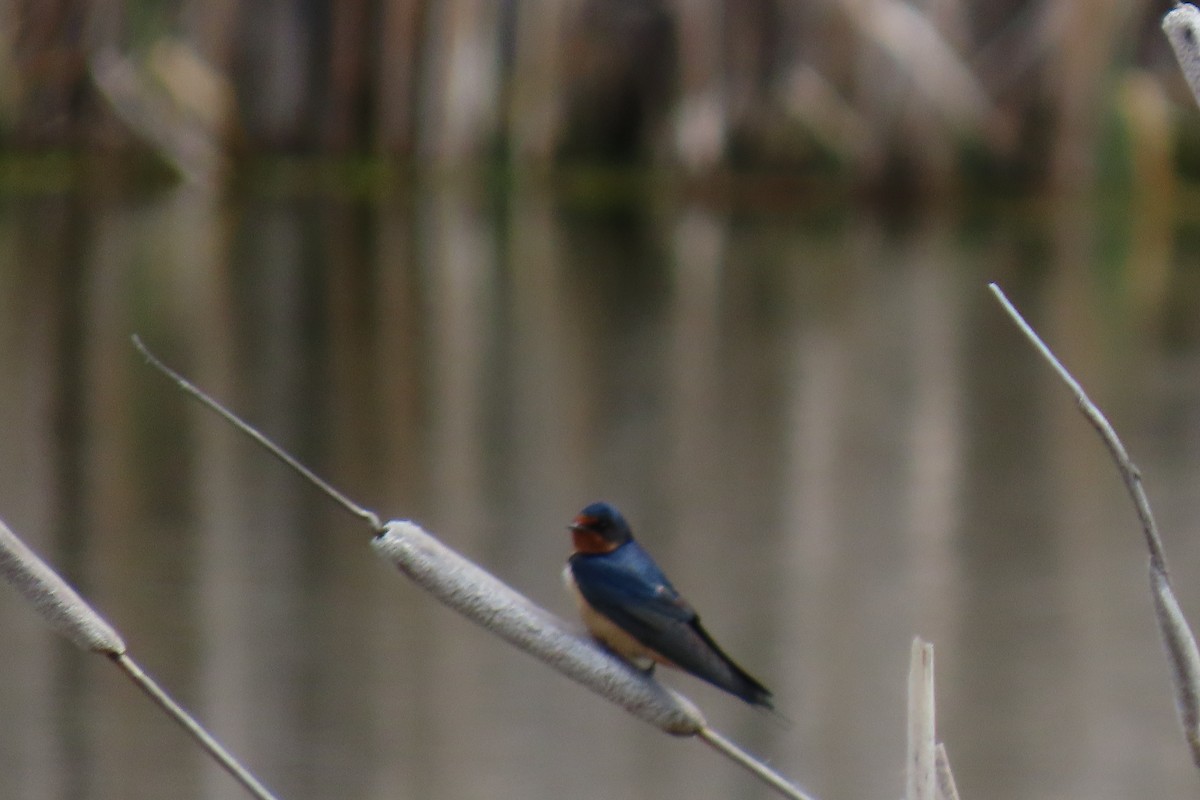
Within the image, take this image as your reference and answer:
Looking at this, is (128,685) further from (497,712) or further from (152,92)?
(152,92)

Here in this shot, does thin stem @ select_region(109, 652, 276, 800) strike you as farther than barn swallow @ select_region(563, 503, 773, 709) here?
No

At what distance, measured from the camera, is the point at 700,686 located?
4125 mm

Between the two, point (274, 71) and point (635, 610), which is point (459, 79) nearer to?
point (274, 71)

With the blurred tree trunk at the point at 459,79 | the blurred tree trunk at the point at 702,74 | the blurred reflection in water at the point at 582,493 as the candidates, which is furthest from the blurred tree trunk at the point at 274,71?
the blurred tree trunk at the point at 702,74

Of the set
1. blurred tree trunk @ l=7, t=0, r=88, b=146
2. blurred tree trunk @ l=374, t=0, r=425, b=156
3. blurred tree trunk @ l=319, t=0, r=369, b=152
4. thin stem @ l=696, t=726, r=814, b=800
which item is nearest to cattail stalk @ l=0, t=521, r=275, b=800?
thin stem @ l=696, t=726, r=814, b=800

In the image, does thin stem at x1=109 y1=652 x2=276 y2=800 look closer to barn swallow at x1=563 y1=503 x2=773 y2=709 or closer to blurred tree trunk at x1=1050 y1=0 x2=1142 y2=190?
barn swallow at x1=563 y1=503 x2=773 y2=709

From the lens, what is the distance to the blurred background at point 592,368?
159 inches

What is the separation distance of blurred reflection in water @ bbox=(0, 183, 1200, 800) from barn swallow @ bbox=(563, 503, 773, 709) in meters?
1.83

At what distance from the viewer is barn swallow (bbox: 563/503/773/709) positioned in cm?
167

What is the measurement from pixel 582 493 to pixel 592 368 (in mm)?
2285

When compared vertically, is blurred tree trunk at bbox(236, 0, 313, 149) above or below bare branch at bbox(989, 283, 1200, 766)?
above

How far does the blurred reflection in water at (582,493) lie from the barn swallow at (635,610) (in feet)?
6.00

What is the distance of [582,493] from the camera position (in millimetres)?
6145

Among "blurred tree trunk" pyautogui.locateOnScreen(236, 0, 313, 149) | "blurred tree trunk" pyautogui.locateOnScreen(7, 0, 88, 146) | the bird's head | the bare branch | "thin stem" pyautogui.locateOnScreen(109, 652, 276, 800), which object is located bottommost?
"thin stem" pyautogui.locateOnScreen(109, 652, 276, 800)
